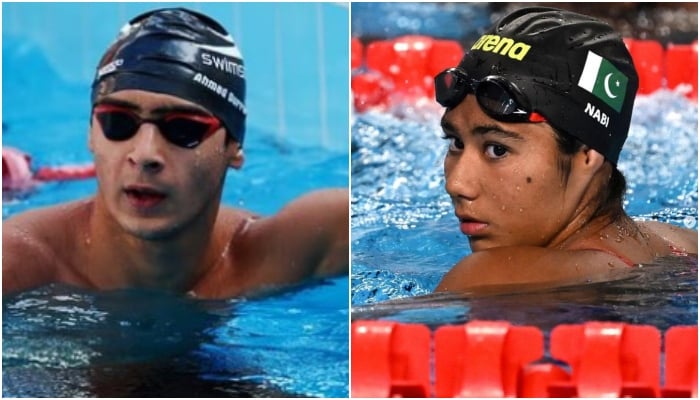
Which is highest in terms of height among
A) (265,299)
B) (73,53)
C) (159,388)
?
(73,53)

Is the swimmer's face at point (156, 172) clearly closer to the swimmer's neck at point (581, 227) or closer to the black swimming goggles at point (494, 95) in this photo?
the black swimming goggles at point (494, 95)

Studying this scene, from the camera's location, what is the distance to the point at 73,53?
369 cm

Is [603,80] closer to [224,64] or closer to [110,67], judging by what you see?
[224,64]

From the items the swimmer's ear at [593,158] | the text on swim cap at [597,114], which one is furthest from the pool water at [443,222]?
the text on swim cap at [597,114]

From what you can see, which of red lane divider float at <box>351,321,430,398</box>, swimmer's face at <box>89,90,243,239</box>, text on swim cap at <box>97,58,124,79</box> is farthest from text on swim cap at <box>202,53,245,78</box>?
red lane divider float at <box>351,321,430,398</box>

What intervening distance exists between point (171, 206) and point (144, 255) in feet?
0.60

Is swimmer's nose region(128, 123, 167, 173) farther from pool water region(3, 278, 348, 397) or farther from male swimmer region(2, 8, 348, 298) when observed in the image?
pool water region(3, 278, 348, 397)

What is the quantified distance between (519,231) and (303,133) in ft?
2.36

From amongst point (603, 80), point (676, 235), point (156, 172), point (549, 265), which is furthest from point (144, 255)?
point (676, 235)

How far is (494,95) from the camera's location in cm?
340

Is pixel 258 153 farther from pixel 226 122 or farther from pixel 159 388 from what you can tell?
pixel 159 388

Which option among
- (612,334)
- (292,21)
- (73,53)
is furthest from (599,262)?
(73,53)

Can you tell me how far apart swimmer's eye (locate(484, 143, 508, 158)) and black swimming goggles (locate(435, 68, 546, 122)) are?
8 cm

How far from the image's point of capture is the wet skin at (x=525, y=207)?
3.44 metres
